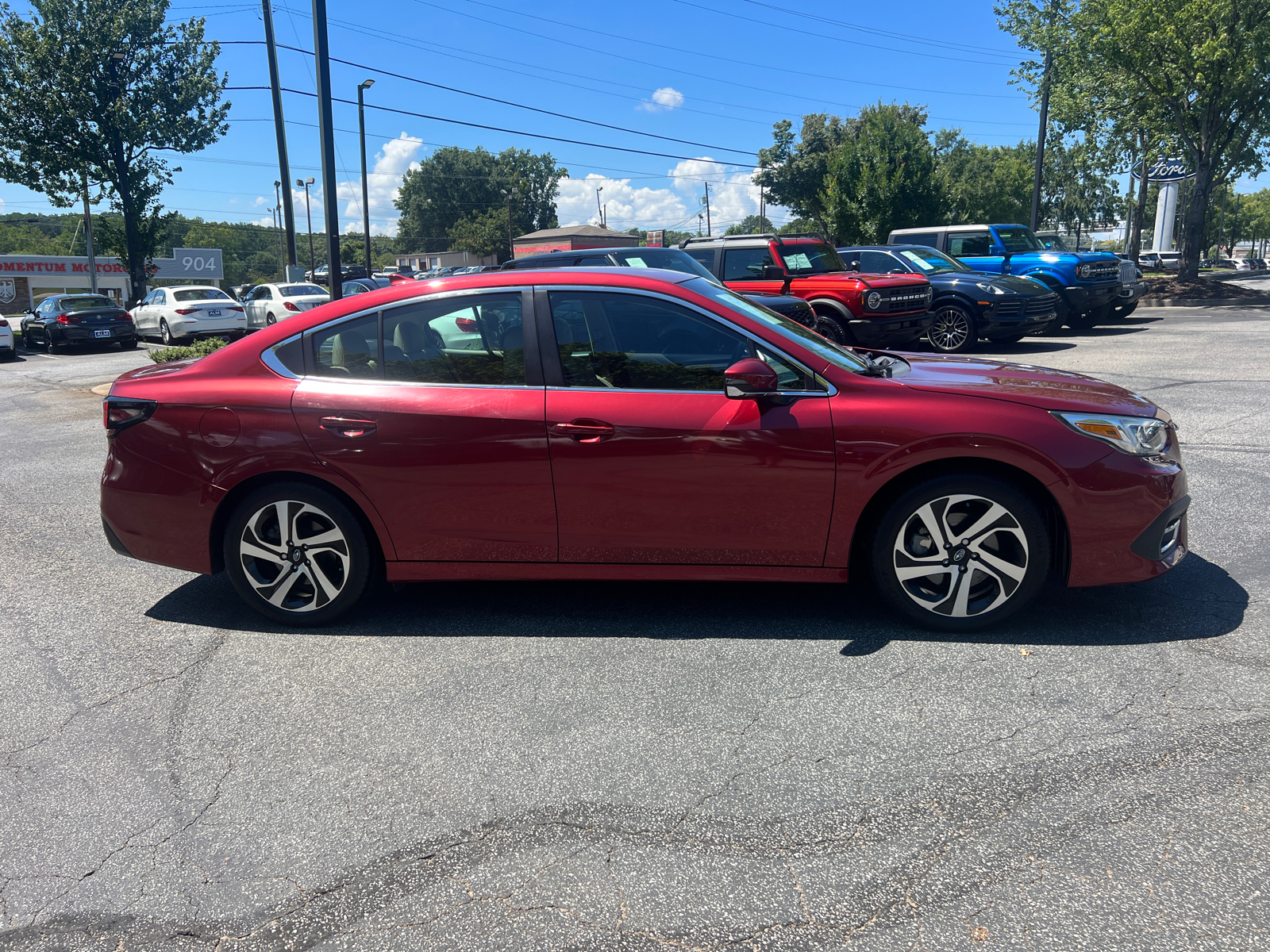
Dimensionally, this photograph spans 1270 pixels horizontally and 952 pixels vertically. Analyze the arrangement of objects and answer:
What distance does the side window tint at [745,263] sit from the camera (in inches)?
583

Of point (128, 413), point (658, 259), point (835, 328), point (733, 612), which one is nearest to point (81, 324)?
point (658, 259)

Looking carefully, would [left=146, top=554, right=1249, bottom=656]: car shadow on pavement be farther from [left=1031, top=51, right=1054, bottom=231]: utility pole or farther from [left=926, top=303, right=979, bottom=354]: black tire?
[left=1031, top=51, right=1054, bottom=231]: utility pole

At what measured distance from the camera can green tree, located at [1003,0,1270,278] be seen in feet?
76.7

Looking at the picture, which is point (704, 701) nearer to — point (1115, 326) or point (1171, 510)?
point (1171, 510)

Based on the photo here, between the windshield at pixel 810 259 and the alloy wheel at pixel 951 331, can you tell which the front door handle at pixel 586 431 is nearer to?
the windshield at pixel 810 259

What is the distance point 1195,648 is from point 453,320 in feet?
11.4

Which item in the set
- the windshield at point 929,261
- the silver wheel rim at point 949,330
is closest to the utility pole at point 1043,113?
the windshield at point 929,261

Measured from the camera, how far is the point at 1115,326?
19.9 metres

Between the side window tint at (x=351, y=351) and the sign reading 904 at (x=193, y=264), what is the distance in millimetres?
72652

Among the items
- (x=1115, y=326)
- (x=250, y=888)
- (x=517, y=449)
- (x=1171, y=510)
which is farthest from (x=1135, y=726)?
(x=1115, y=326)

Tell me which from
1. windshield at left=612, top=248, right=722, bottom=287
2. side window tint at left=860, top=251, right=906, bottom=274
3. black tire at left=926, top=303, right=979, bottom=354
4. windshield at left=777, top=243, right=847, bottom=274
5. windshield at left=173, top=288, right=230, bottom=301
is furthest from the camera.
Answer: windshield at left=173, top=288, right=230, bottom=301

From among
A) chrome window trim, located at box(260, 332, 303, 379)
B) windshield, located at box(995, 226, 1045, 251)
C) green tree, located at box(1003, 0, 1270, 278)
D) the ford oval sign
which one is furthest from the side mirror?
the ford oval sign

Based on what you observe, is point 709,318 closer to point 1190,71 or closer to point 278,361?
point 278,361

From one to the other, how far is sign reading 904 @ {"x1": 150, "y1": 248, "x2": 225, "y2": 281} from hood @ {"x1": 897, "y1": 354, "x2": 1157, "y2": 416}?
73891mm
